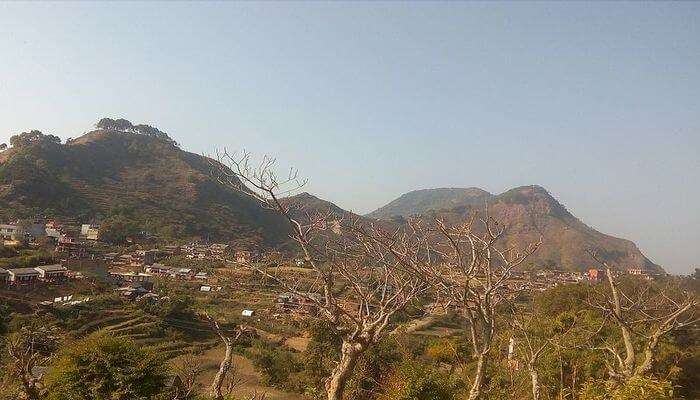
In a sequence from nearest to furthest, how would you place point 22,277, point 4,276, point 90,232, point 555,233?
point 4,276
point 22,277
point 90,232
point 555,233

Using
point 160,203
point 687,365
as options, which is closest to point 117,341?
point 687,365

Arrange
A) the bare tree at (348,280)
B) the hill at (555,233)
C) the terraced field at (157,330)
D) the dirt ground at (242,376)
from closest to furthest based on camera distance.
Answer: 1. the bare tree at (348,280)
2. the dirt ground at (242,376)
3. the terraced field at (157,330)
4. the hill at (555,233)

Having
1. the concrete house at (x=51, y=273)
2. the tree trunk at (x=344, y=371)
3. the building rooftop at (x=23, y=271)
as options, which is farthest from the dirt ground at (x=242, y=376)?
the building rooftop at (x=23, y=271)

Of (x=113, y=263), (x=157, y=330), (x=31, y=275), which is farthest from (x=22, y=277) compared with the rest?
(x=113, y=263)

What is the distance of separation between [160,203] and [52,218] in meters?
17.5

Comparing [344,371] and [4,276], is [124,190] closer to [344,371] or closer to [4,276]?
[4,276]

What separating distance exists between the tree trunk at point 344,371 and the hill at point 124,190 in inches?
1761

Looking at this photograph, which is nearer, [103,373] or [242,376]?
[103,373]

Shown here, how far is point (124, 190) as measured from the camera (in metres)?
73.7

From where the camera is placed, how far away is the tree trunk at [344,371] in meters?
4.11

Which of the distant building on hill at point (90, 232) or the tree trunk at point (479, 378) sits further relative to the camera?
the distant building on hill at point (90, 232)

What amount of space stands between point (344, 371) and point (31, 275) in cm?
3418

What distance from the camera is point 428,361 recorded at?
64.2 feet

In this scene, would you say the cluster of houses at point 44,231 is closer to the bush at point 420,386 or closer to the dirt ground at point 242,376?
the dirt ground at point 242,376
